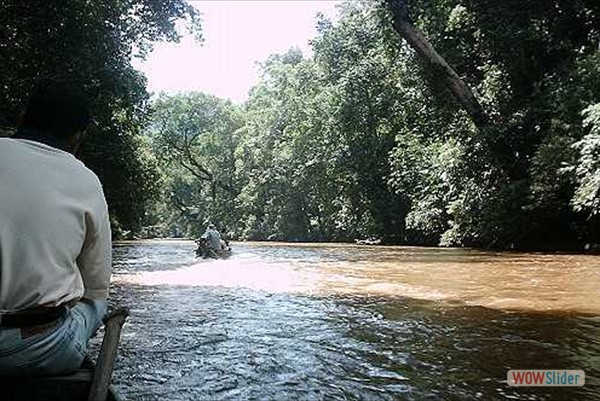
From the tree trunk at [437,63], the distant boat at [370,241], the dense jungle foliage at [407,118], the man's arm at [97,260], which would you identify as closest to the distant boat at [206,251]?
the dense jungle foliage at [407,118]

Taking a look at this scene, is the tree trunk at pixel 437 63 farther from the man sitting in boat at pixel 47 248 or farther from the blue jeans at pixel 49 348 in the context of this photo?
the blue jeans at pixel 49 348

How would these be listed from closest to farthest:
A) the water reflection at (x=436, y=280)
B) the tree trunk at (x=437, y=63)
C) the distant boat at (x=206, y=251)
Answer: the water reflection at (x=436, y=280) → the distant boat at (x=206, y=251) → the tree trunk at (x=437, y=63)

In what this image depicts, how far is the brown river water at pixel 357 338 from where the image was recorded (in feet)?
12.3

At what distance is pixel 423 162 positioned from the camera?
2508 cm

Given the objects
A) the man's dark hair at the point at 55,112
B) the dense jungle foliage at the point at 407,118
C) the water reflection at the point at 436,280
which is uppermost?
the dense jungle foliage at the point at 407,118

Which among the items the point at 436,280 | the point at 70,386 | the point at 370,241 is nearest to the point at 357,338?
the point at 70,386

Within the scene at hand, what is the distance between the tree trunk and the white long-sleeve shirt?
65.6ft

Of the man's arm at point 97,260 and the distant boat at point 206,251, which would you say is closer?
the man's arm at point 97,260

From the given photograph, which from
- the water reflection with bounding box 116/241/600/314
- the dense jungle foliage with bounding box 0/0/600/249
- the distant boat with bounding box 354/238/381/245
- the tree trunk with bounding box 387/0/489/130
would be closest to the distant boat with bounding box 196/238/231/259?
the water reflection with bounding box 116/241/600/314

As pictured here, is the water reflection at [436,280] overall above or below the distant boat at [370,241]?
below

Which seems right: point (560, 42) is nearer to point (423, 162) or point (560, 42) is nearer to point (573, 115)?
point (573, 115)

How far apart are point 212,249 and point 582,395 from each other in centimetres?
1469

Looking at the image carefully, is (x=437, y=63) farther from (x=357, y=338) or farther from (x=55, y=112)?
(x=55, y=112)

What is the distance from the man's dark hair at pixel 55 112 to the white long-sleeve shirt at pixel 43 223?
0.14 meters
